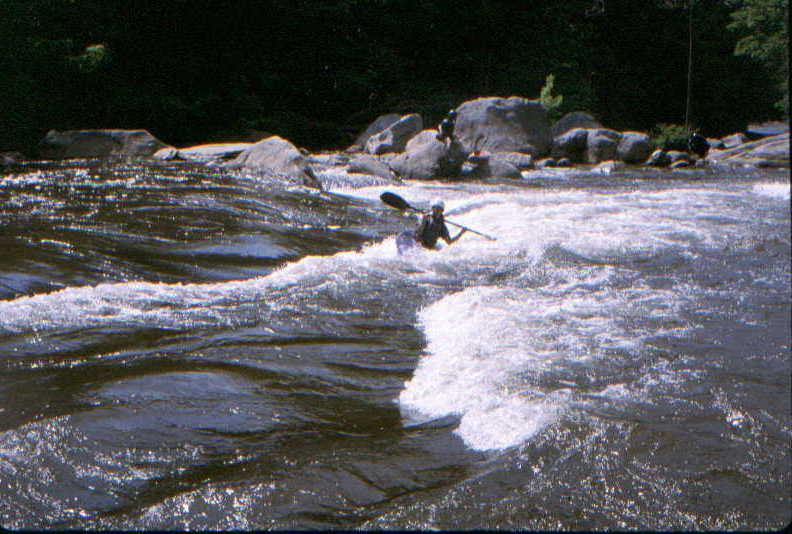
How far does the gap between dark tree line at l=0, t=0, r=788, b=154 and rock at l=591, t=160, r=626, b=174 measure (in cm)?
674

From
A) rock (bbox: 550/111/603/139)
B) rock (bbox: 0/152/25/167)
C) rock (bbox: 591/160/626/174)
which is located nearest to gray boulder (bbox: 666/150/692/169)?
rock (bbox: 591/160/626/174)

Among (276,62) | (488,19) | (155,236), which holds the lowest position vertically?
(155,236)

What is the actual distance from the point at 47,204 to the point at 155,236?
2497mm

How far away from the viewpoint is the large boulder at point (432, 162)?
14.8 meters

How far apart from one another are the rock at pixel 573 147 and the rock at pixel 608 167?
2.54 ft

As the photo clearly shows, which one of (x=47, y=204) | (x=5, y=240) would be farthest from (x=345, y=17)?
(x=5, y=240)

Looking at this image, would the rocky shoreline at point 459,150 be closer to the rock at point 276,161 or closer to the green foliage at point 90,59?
the rock at point 276,161

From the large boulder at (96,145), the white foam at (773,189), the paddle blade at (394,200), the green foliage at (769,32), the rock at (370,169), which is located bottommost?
the white foam at (773,189)

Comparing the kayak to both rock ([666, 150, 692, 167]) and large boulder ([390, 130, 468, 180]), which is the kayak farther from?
rock ([666, 150, 692, 167])

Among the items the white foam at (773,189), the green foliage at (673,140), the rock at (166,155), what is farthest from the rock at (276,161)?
the green foliage at (673,140)

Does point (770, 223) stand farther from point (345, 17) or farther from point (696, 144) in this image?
point (345, 17)

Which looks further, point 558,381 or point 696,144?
point 696,144

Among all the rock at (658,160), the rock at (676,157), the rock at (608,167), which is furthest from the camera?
the rock at (676,157)

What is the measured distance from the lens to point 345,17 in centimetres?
2380
